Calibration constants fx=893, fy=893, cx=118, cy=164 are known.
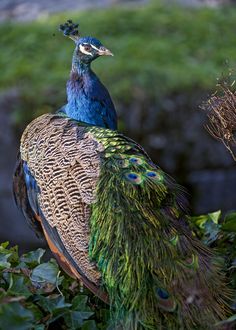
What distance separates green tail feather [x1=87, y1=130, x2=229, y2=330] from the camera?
9.66ft

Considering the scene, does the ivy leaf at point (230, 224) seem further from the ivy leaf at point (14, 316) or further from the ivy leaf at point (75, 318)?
the ivy leaf at point (14, 316)

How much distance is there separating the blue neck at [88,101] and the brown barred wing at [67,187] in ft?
0.83

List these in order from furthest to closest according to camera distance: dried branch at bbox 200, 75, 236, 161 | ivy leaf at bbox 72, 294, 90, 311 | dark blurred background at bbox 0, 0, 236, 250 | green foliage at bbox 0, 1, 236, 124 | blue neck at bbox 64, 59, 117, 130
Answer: green foliage at bbox 0, 1, 236, 124, dark blurred background at bbox 0, 0, 236, 250, blue neck at bbox 64, 59, 117, 130, dried branch at bbox 200, 75, 236, 161, ivy leaf at bbox 72, 294, 90, 311

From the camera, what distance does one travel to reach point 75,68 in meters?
4.17

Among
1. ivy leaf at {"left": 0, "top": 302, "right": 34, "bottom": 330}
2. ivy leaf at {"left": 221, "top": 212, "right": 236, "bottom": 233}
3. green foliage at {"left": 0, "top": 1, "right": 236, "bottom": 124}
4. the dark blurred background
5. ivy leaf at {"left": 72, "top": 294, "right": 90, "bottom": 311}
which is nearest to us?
ivy leaf at {"left": 0, "top": 302, "right": 34, "bottom": 330}

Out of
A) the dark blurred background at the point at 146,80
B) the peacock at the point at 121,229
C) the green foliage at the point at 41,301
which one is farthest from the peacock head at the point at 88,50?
the dark blurred background at the point at 146,80

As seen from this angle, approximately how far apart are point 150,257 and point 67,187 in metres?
0.54

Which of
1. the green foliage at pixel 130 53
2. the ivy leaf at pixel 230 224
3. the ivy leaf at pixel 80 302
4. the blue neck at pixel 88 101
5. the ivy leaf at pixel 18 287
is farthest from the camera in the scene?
the green foliage at pixel 130 53

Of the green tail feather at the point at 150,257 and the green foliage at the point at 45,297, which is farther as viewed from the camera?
the green tail feather at the point at 150,257

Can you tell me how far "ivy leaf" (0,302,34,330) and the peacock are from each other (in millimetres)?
380

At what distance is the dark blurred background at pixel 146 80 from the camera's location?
6.23 meters

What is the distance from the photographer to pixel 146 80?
6.58m

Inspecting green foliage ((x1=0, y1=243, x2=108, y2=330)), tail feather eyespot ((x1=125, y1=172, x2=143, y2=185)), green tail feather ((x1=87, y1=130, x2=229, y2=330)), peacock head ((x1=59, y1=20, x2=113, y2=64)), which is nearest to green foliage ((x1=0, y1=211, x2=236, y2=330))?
green foliage ((x1=0, y1=243, x2=108, y2=330))

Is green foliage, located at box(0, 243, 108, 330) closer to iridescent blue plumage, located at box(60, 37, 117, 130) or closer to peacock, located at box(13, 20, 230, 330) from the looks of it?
peacock, located at box(13, 20, 230, 330)
